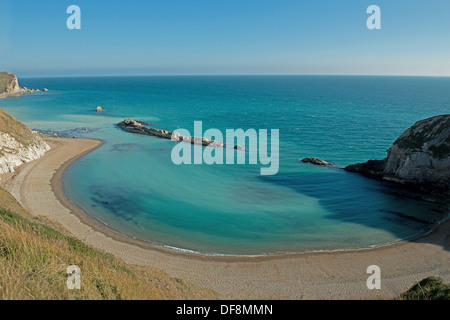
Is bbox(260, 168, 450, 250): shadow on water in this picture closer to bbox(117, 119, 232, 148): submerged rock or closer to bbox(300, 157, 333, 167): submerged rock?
bbox(300, 157, 333, 167): submerged rock

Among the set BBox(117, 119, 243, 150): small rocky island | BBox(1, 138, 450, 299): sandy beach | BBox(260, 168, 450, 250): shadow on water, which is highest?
BBox(117, 119, 243, 150): small rocky island

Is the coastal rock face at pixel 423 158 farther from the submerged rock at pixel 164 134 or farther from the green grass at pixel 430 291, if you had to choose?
the submerged rock at pixel 164 134

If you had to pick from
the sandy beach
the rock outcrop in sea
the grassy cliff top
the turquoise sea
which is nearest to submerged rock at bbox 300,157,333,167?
the turquoise sea

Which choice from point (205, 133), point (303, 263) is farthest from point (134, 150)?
point (303, 263)

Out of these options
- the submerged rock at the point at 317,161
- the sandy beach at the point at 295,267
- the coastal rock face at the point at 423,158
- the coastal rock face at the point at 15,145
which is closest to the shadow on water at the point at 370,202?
the sandy beach at the point at 295,267

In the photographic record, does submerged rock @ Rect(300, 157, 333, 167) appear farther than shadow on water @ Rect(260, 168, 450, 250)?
Yes
